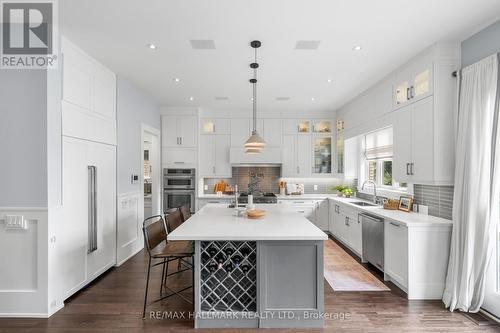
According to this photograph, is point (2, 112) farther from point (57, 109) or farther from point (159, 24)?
point (159, 24)

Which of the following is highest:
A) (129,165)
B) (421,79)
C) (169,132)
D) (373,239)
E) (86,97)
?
(421,79)

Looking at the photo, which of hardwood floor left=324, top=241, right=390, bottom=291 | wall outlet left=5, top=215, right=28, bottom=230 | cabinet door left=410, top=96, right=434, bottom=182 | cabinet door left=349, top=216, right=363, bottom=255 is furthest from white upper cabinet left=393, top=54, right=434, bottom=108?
wall outlet left=5, top=215, right=28, bottom=230

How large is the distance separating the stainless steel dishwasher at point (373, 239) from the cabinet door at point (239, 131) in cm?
301

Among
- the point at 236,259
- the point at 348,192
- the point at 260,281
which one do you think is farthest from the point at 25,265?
the point at 348,192

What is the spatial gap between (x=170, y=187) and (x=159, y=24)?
12.2 feet

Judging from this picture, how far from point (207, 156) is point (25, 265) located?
3814 millimetres

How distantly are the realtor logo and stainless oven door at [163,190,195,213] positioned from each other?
3398 millimetres

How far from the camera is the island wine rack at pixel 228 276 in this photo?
2.44m

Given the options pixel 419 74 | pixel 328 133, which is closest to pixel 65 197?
pixel 419 74

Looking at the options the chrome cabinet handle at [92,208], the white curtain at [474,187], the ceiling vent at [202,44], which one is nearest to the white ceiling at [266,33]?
the ceiling vent at [202,44]

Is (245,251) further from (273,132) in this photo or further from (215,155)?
(273,132)

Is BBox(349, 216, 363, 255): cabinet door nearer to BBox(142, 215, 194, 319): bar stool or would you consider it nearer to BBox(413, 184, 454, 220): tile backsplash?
BBox(413, 184, 454, 220): tile backsplash

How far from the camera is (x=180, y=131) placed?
19.2ft

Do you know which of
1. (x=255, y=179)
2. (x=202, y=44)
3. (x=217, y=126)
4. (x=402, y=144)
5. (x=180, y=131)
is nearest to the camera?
(x=202, y=44)
